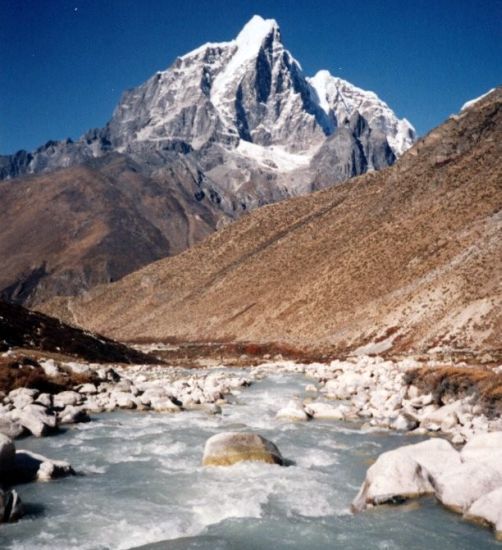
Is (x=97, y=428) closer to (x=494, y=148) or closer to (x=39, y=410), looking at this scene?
(x=39, y=410)

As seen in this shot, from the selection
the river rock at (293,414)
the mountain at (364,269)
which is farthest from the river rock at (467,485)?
the mountain at (364,269)

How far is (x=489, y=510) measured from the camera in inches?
603

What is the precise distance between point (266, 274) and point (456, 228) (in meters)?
45.3


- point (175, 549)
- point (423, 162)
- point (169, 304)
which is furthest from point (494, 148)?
point (175, 549)

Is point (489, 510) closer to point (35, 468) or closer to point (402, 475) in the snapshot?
point (402, 475)

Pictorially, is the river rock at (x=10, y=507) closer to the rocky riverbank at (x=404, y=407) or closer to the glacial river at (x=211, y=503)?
the glacial river at (x=211, y=503)

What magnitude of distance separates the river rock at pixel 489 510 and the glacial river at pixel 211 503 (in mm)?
292

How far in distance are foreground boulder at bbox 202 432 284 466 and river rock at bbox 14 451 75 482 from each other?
5125 mm

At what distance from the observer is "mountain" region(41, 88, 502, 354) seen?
74.5 m

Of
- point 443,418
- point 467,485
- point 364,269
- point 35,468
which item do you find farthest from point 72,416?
point 364,269

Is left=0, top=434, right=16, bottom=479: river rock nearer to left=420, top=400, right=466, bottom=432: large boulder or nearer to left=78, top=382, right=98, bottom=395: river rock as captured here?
left=420, top=400, right=466, bottom=432: large boulder

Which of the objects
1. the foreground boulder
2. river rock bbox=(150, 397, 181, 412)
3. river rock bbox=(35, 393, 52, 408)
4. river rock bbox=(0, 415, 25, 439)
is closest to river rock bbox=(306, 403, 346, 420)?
river rock bbox=(150, 397, 181, 412)

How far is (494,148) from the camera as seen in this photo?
107438 millimetres

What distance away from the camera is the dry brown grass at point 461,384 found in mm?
27906
